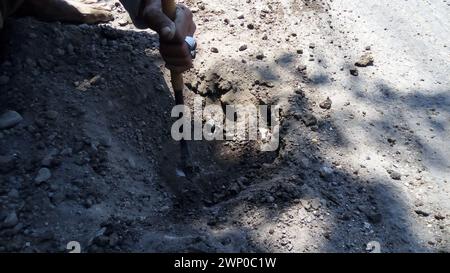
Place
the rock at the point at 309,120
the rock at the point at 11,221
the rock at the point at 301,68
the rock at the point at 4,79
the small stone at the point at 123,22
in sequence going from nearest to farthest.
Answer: the rock at the point at 11,221
the rock at the point at 4,79
the rock at the point at 309,120
the rock at the point at 301,68
the small stone at the point at 123,22

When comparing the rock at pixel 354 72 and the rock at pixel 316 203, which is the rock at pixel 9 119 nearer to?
the rock at pixel 316 203

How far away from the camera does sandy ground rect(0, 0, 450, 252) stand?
2131 mm

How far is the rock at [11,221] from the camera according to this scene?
1.98 metres

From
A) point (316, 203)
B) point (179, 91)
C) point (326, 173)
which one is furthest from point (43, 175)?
point (326, 173)

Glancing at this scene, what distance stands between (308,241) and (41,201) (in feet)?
3.82

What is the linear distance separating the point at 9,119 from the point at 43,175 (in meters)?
0.37

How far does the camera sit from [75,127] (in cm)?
239

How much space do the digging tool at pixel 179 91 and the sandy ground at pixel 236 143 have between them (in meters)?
0.09

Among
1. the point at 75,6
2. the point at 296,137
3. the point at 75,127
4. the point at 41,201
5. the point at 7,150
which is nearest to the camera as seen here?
the point at 41,201

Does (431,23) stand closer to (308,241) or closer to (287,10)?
(287,10)

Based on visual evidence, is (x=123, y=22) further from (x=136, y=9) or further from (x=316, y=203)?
(x=316, y=203)

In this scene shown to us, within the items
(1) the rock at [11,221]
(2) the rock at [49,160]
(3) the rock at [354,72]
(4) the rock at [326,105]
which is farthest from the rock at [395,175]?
(1) the rock at [11,221]

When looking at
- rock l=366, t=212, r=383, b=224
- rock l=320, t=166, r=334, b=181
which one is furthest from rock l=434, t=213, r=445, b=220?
rock l=320, t=166, r=334, b=181

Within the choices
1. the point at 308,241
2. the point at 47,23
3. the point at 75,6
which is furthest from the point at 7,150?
the point at 308,241
